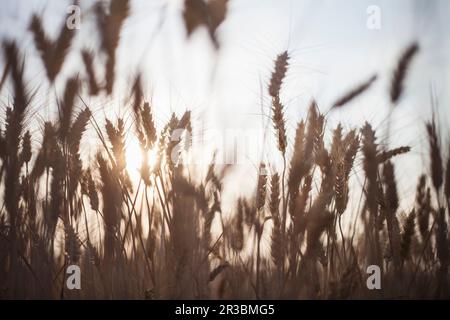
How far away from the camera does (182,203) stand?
7.93 feet

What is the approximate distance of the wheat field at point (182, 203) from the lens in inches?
93.6

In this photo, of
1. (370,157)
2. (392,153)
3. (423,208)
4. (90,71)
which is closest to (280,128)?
(370,157)

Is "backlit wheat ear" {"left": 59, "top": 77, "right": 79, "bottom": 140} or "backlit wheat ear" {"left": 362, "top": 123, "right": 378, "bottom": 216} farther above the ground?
"backlit wheat ear" {"left": 59, "top": 77, "right": 79, "bottom": 140}

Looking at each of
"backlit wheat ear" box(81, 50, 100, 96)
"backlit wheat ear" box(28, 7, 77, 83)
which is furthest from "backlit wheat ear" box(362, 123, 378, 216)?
"backlit wheat ear" box(28, 7, 77, 83)

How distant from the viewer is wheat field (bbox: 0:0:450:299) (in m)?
2.38

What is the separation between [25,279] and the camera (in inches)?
98.2

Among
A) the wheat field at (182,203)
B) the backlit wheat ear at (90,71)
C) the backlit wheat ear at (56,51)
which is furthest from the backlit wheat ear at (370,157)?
the backlit wheat ear at (56,51)

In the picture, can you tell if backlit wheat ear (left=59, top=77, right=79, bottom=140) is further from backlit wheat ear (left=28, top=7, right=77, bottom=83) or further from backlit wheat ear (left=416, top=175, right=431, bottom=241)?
backlit wheat ear (left=416, top=175, right=431, bottom=241)

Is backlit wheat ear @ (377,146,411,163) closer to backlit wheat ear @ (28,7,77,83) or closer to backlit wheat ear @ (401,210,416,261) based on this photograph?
backlit wheat ear @ (401,210,416,261)

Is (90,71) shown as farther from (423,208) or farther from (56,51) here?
(423,208)

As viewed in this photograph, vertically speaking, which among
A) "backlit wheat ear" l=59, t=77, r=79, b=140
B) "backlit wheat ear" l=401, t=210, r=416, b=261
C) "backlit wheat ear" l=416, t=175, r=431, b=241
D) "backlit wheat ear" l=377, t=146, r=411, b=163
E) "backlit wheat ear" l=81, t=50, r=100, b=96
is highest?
"backlit wheat ear" l=81, t=50, r=100, b=96

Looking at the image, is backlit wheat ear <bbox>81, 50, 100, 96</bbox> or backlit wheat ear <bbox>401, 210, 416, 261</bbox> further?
backlit wheat ear <bbox>81, 50, 100, 96</bbox>

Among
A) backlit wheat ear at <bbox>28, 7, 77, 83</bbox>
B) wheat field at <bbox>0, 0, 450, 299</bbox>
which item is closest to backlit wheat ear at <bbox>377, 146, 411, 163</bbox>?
wheat field at <bbox>0, 0, 450, 299</bbox>
